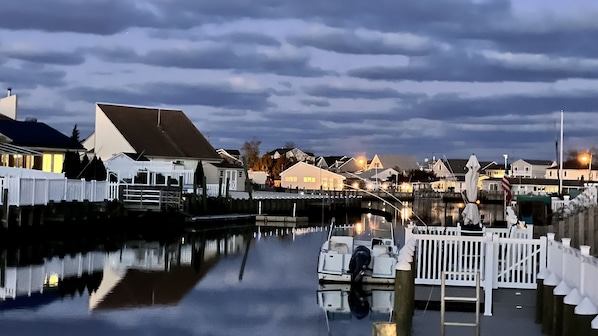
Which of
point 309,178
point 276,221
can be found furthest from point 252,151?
point 276,221

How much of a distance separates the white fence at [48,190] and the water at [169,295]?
4.52 m

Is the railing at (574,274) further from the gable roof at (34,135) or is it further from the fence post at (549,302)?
the gable roof at (34,135)

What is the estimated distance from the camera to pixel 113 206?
164 feet

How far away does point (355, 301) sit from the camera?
24.9m

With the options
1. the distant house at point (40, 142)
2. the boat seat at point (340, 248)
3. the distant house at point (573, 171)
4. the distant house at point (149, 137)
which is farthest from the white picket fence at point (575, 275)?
the distant house at point (573, 171)

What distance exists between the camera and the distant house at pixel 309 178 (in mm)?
136000

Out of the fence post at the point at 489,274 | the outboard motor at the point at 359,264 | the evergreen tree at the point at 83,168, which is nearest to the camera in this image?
the fence post at the point at 489,274

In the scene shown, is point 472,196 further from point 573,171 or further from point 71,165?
point 573,171

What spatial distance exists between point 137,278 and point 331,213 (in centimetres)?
6123

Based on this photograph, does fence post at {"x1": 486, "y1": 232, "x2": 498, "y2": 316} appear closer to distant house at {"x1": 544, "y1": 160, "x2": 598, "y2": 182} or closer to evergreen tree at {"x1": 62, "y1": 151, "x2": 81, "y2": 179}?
evergreen tree at {"x1": 62, "y1": 151, "x2": 81, "y2": 179}

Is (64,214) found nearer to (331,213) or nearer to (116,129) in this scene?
(116,129)

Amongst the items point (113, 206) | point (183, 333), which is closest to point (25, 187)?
point (113, 206)

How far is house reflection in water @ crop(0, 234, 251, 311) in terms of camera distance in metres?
24.0

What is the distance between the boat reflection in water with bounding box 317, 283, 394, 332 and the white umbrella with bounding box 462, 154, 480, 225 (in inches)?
126
